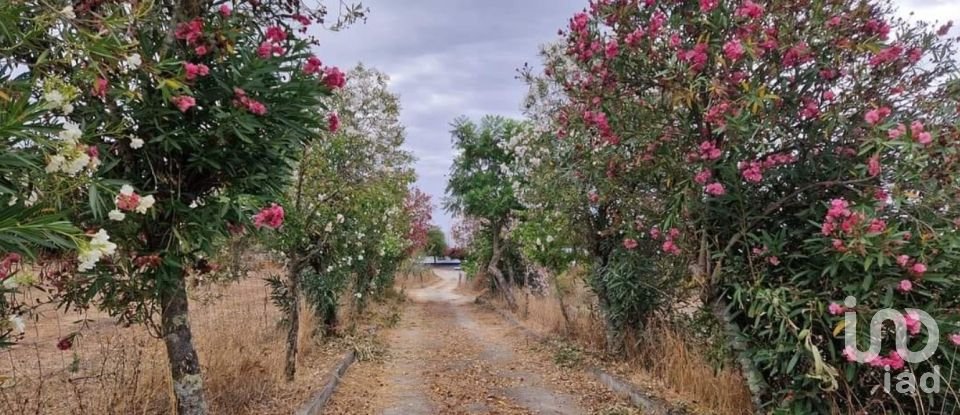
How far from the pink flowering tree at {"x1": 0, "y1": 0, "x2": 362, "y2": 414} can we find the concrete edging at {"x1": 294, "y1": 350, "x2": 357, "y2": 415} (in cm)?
158

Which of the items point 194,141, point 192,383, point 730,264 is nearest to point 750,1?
point 730,264

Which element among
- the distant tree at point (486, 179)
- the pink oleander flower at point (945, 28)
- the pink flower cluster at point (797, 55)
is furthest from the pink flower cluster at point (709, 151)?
the distant tree at point (486, 179)

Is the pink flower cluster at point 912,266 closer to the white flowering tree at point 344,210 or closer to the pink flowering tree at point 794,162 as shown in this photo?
the pink flowering tree at point 794,162

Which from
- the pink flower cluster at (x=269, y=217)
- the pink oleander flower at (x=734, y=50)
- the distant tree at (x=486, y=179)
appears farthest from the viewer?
the distant tree at (x=486, y=179)

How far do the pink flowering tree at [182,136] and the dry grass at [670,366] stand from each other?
369cm

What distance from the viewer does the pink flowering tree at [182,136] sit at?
2326 millimetres

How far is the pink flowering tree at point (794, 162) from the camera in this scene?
9.04ft

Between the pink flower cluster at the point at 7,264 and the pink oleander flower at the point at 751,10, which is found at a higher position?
the pink oleander flower at the point at 751,10

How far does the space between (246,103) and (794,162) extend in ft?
11.0

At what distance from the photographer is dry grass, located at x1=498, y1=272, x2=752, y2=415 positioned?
4141mm

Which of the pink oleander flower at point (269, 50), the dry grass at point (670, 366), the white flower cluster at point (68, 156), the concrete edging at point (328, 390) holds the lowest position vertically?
the concrete edging at point (328, 390)

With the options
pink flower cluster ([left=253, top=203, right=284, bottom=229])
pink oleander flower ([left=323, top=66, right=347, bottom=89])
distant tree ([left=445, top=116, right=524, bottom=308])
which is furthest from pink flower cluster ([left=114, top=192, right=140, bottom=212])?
distant tree ([left=445, top=116, right=524, bottom=308])

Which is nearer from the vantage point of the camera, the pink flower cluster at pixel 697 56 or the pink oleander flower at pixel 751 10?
the pink oleander flower at pixel 751 10

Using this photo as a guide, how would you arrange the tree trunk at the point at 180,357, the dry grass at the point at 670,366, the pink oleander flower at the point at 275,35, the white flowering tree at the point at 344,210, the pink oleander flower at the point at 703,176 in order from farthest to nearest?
1. the white flowering tree at the point at 344,210
2. the dry grass at the point at 670,366
3. the pink oleander flower at the point at 703,176
4. the tree trunk at the point at 180,357
5. the pink oleander flower at the point at 275,35
